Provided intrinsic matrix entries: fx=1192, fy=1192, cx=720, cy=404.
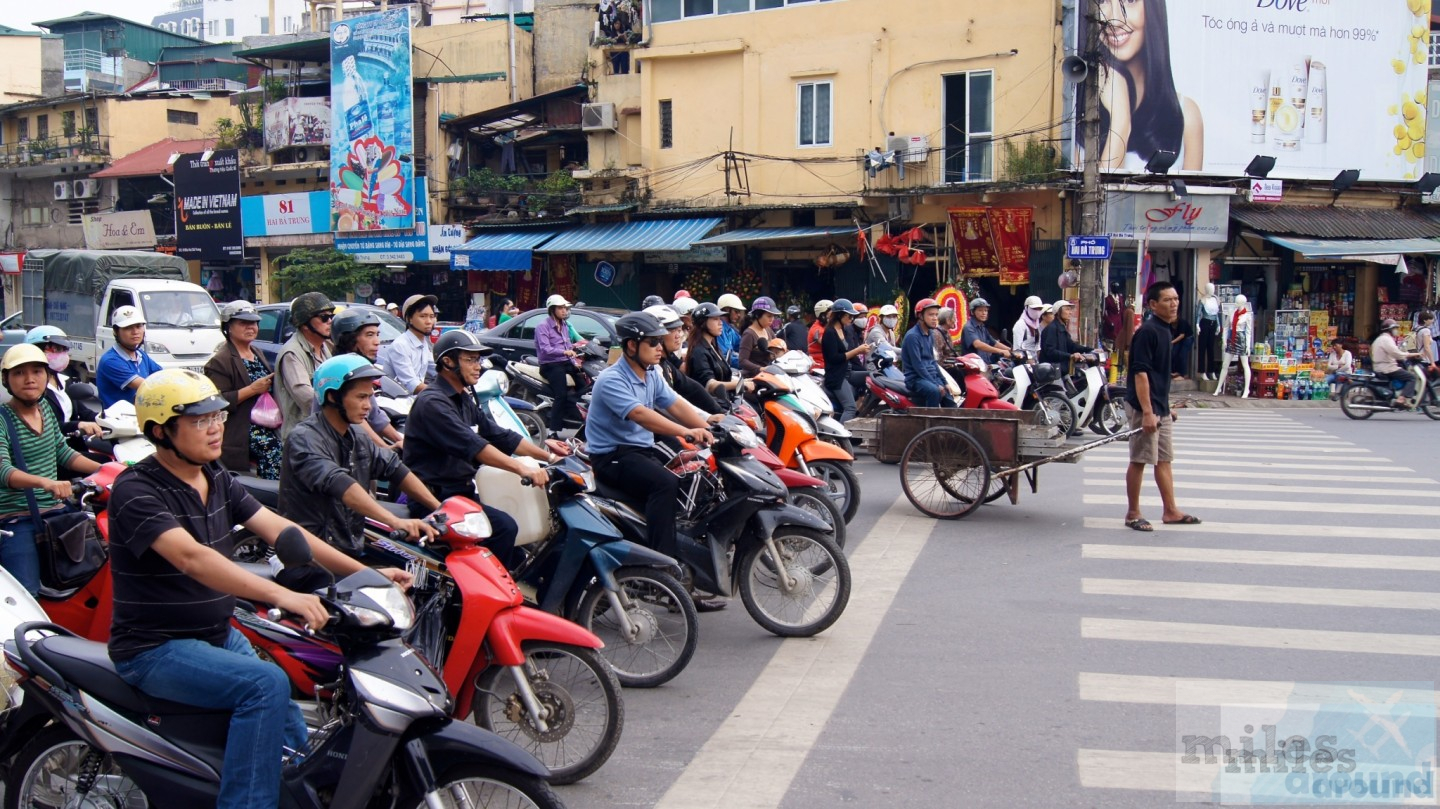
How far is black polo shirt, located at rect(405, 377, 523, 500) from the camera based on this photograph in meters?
5.95

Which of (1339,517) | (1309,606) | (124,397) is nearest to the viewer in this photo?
(1309,606)

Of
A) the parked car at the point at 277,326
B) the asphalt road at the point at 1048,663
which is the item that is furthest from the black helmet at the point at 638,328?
the parked car at the point at 277,326

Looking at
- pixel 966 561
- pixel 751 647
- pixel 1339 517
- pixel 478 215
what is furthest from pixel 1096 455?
pixel 478 215

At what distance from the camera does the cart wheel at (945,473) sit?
9.69 meters

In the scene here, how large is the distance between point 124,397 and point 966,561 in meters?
6.01

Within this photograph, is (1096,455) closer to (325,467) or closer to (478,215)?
(325,467)

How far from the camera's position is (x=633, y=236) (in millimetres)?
25969

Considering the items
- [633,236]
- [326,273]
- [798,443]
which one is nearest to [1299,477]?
[798,443]

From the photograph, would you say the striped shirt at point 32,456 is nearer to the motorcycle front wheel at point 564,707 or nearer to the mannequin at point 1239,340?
the motorcycle front wheel at point 564,707

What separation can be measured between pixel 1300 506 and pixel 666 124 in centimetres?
1919

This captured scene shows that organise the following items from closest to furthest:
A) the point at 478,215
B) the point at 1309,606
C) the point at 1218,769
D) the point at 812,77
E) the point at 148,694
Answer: the point at 148,694, the point at 1218,769, the point at 1309,606, the point at 812,77, the point at 478,215

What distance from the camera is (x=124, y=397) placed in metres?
8.24

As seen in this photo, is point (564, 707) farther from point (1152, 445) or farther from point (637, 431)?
point (1152, 445)

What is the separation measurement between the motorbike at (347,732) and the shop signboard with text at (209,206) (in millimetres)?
35835
